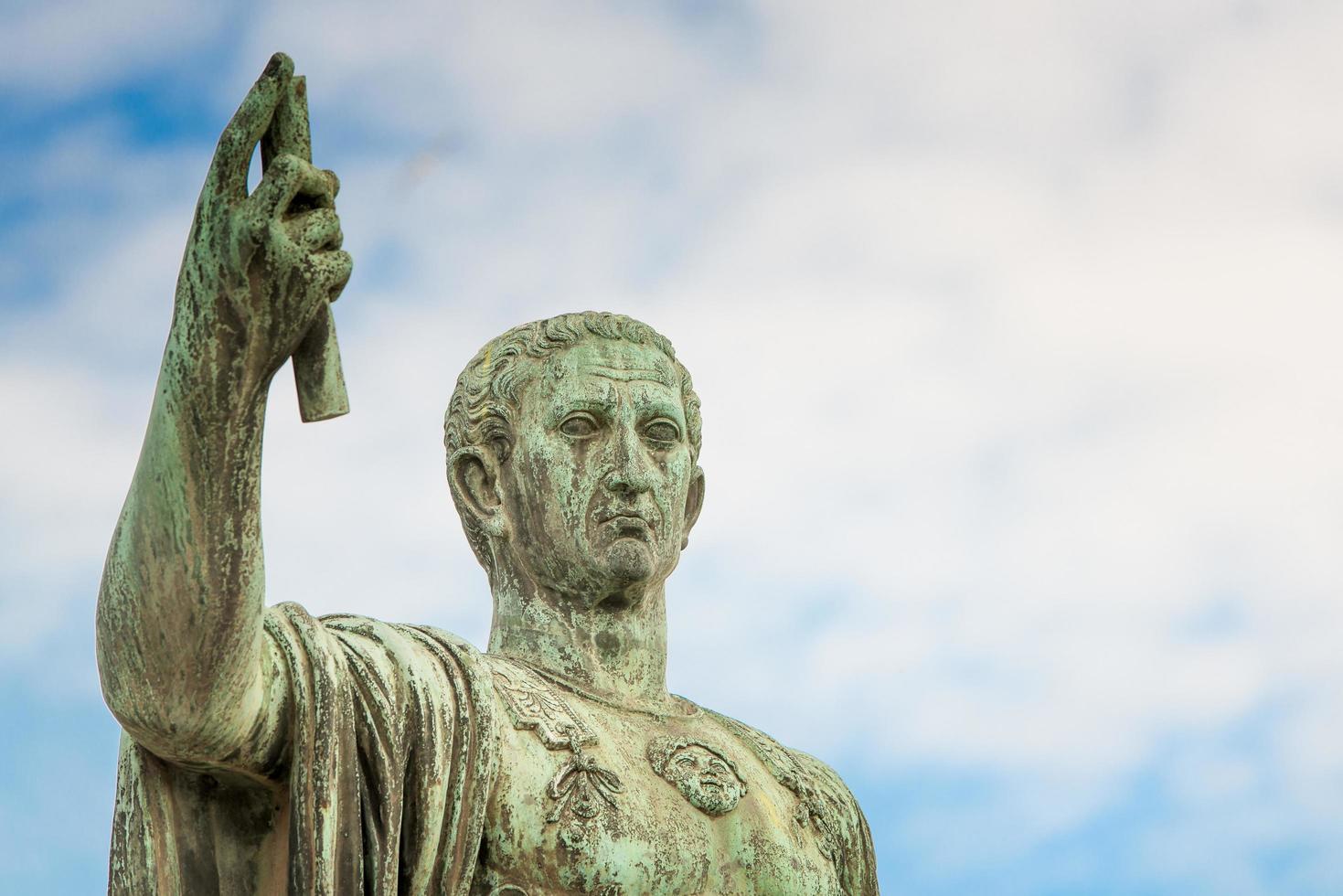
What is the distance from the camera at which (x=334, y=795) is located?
30.1ft

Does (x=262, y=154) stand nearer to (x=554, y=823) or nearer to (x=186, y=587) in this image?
(x=186, y=587)

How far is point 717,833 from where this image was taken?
33.8 feet

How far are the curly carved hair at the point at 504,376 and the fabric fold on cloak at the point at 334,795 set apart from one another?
139 centimetres

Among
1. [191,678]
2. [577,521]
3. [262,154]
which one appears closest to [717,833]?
[577,521]

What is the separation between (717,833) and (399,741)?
1504 mm

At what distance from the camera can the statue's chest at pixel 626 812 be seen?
9820 mm

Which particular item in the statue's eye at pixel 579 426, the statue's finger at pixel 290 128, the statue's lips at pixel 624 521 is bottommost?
the statue's lips at pixel 624 521

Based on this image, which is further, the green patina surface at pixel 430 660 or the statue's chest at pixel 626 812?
the statue's chest at pixel 626 812

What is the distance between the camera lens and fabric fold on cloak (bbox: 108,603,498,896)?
361 inches

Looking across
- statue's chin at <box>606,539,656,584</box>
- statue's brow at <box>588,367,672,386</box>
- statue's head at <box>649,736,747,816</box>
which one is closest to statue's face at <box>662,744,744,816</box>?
statue's head at <box>649,736,747,816</box>

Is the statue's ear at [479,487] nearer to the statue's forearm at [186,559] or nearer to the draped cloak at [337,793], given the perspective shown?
the draped cloak at [337,793]

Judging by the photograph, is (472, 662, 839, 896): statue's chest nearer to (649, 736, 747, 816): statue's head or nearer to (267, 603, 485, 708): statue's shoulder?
(649, 736, 747, 816): statue's head

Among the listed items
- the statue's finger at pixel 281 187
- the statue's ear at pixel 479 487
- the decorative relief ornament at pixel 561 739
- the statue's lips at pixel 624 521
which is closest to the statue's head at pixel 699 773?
the decorative relief ornament at pixel 561 739

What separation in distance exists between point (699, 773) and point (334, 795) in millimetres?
1811
